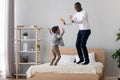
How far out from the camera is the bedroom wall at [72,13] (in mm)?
7355

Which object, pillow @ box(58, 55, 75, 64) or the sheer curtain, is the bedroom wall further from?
pillow @ box(58, 55, 75, 64)

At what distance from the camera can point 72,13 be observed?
7527mm

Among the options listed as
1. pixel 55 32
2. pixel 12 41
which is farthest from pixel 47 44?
pixel 55 32

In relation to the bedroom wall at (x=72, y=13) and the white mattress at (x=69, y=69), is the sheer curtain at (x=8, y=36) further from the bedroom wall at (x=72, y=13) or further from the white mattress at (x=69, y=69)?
the white mattress at (x=69, y=69)

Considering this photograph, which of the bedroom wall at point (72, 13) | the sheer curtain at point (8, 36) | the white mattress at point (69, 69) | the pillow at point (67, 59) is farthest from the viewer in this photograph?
the sheer curtain at point (8, 36)

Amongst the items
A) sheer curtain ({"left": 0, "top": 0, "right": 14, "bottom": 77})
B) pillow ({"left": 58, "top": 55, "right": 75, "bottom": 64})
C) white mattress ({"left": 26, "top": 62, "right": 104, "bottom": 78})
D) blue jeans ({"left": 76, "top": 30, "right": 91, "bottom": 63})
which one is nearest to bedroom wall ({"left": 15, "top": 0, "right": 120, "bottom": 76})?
sheer curtain ({"left": 0, "top": 0, "right": 14, "bottom": 77})

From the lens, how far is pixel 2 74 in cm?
765

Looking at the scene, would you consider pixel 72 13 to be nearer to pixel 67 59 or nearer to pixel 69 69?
pixel 67 59

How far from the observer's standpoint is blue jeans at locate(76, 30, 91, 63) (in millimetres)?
5238

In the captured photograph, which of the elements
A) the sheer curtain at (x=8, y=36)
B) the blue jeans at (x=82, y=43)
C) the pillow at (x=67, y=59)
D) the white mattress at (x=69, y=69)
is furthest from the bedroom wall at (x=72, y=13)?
the white mattress at (x=69, y=69)

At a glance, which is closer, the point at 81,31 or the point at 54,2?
the point at 81,31

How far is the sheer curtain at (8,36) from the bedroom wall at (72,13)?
265mm

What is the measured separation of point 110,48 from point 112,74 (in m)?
0.67

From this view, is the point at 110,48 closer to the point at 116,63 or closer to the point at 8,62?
the point at 116,63
